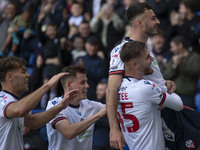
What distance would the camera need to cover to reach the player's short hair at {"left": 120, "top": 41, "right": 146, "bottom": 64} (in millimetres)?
4078

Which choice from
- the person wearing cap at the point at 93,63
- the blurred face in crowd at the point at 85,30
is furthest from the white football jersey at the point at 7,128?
the blurred face in crowd at the point at 85,30

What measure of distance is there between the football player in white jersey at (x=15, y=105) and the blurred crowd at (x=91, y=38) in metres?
3.24

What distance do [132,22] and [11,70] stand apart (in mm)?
1513

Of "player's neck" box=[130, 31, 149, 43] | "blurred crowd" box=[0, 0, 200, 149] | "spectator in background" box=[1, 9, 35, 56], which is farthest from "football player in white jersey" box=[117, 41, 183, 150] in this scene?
"spectator in background" box=[1, 9, 35, 56]

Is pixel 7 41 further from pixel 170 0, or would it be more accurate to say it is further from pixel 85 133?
pixel 85 133

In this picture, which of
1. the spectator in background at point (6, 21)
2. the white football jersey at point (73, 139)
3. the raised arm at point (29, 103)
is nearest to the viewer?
the raised arm at point (29, 103)

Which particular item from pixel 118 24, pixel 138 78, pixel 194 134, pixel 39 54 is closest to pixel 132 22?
pixel 138 78

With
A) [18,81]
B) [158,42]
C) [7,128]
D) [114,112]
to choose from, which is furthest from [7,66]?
[158,42]

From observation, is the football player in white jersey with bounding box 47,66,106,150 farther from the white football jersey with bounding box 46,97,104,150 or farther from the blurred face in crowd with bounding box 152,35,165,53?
the blurred face in crowd with bounding box 152,35,165,53

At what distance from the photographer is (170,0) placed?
30.8ft

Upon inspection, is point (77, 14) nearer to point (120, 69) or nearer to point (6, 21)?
point (6, 21)

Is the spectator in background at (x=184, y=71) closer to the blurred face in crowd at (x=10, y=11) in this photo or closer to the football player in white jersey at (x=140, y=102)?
the football player in white jersey at (x=140, y=102)

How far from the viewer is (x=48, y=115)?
4.26 meters

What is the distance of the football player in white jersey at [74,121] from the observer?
4.40 metres
